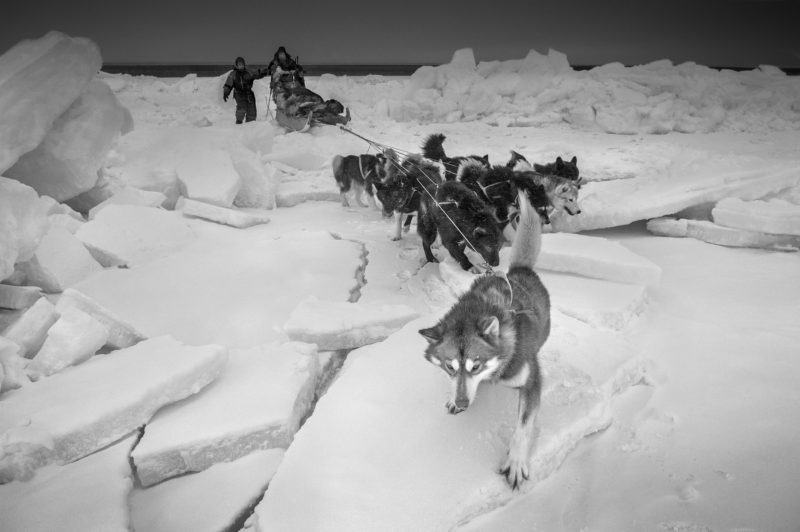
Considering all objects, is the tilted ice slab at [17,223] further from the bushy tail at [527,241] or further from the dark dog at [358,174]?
the dark dog at [358,174]

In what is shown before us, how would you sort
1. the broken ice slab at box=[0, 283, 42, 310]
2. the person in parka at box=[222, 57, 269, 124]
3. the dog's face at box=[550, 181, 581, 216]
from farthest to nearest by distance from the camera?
the person in parka at box=[222, 57, 269, 124]
the dog's face at box=[550, 181, 581, 216]
the broken ice slab at box=[0, 283, 42, 310]

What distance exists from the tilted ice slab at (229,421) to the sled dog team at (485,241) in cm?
92

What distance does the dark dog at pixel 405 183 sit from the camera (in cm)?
598

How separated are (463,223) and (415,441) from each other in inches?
108

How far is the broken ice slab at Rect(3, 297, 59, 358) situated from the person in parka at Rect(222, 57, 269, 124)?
8.89 m

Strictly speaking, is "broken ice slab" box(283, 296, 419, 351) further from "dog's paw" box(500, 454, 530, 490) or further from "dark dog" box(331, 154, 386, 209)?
"dark dog" box(331, 154, 386, 209)

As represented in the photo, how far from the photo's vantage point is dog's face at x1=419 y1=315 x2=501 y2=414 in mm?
2264

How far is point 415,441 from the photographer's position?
251 centimetres

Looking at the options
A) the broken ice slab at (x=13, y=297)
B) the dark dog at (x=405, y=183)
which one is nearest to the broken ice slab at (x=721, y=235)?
the dark dog at (x=405, y=183)

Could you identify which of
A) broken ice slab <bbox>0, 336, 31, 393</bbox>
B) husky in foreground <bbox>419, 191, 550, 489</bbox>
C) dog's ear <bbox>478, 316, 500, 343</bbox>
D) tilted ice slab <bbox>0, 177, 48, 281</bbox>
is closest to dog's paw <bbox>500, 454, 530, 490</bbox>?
husky in foreground <bbox>419, 191, 550, 489</bbox>

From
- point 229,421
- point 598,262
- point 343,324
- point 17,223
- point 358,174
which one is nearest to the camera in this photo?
point 229,421

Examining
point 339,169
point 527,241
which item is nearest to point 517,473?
point 527,241

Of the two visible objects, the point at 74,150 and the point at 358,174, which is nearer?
the point at 74,150

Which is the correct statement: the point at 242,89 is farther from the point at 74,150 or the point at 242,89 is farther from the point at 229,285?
the point at 229,285
